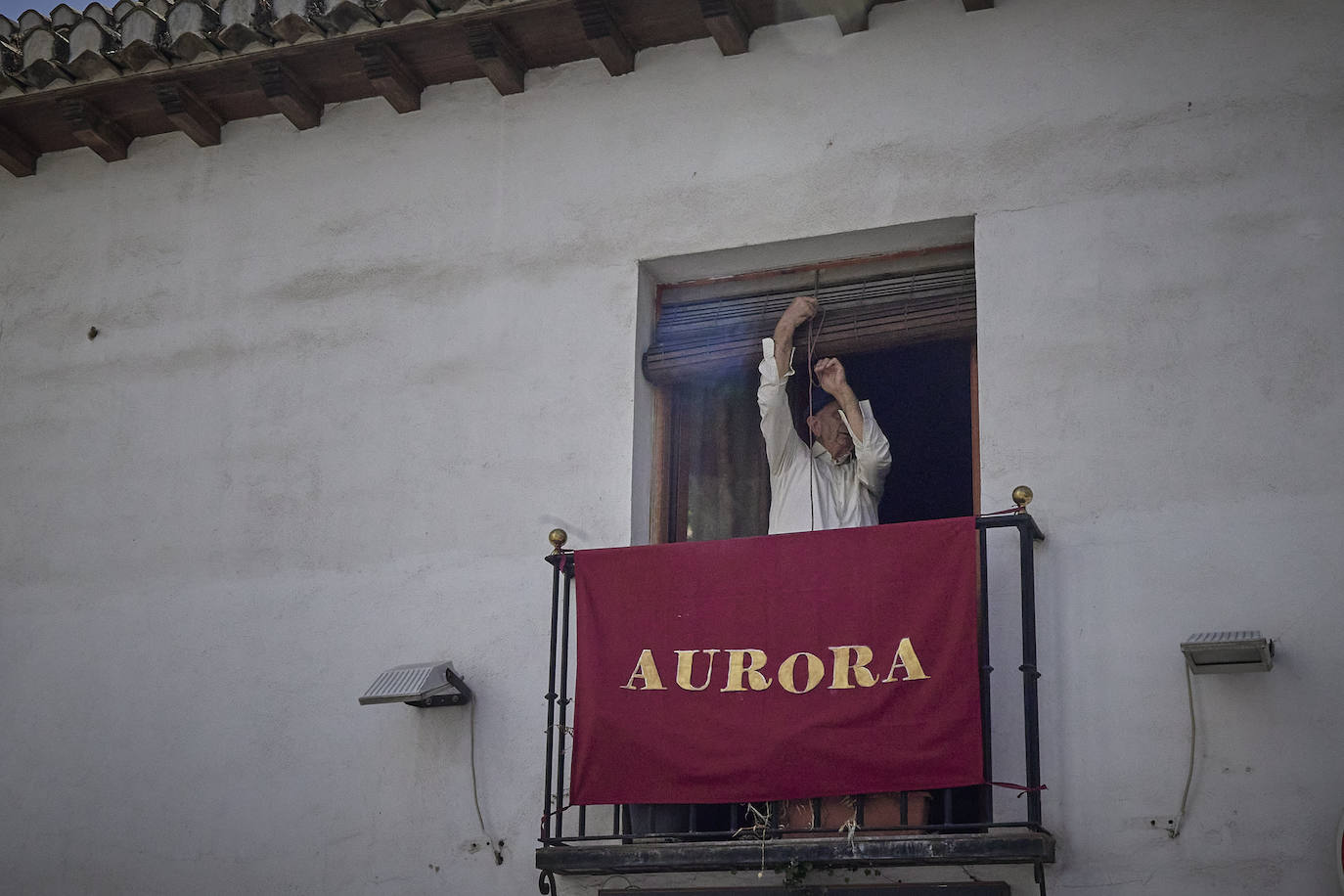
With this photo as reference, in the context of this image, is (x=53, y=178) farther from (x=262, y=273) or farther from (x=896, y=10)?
(x=896, y=10)

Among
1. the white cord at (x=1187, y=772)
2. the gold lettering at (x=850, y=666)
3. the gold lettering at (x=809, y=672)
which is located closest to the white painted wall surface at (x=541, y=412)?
the white cord at (x=1187, y=772)

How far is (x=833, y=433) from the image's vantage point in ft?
21.9

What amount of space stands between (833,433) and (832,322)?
453mm

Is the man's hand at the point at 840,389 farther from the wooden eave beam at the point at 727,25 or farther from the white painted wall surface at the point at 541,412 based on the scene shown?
the wooden eave beam at the point at 727,25

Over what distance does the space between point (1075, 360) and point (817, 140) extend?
1.43 m

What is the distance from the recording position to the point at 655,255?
6.91 m

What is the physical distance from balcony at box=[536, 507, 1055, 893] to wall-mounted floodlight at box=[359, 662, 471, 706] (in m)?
0.40

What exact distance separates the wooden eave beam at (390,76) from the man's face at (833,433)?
2371 mm

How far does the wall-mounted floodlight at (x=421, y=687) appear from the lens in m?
6.23

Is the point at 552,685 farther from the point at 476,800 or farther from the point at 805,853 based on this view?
the point at 805,853

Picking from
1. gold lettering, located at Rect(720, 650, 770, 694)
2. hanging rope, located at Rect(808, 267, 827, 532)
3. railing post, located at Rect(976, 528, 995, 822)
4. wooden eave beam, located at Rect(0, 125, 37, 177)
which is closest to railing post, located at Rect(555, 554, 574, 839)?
gold lettering, located at Rect(720, 650, 770, 694)

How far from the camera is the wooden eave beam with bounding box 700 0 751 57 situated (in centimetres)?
682

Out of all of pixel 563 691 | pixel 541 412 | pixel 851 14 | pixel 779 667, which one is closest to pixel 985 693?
pixel 779 667

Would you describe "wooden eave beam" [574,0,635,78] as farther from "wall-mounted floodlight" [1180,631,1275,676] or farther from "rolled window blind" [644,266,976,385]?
"wall-mounted floodlight" [1180,631,1275,676]
